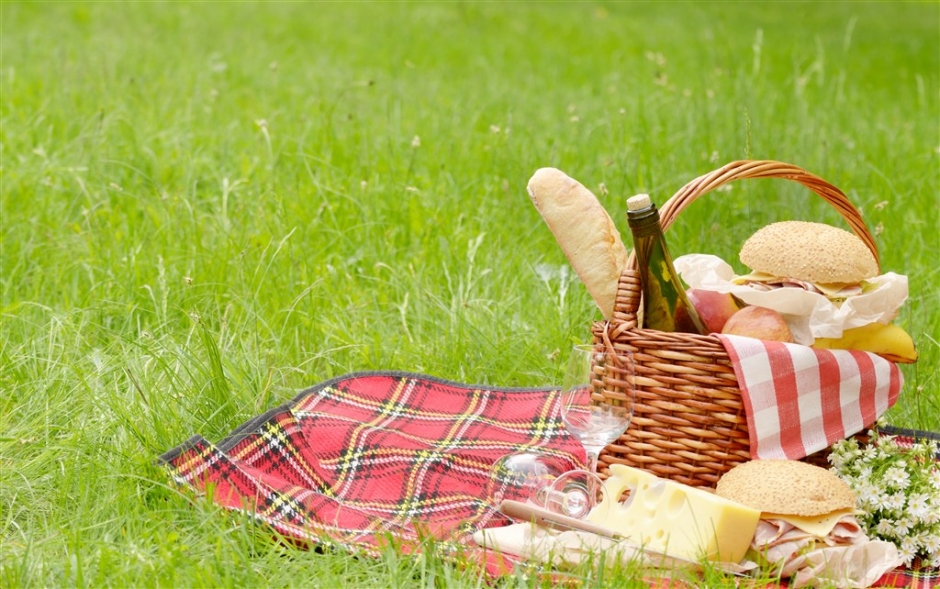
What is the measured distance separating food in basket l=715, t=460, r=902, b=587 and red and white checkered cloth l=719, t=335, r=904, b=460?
0.19 metres

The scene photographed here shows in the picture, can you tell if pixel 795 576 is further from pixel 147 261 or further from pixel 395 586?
pixel 147 261

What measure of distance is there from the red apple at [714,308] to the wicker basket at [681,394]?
24cm

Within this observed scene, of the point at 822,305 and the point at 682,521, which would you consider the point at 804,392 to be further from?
the point at 682,521

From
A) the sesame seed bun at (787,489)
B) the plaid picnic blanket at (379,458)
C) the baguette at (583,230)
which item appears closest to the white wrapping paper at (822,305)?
the baguette at (583,230)

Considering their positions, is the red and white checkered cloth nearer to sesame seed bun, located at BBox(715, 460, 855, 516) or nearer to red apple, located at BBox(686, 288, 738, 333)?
sesame seed bun, located at BBox(715, 460, 855, 516)

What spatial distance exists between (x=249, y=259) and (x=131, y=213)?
0.72m

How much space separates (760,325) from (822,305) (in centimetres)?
15

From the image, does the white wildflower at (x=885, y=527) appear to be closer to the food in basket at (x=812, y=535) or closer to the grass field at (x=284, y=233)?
the food in basket at (x=812, y=535)

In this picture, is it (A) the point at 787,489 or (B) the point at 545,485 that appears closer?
(A) the point at 787,489

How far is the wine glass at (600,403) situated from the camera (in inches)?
101

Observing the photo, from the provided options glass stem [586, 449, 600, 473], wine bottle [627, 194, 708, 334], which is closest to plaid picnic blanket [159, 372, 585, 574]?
glass stem [586, 449, 600, 473]

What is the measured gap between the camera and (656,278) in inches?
101

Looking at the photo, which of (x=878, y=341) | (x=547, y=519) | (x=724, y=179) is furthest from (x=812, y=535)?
(x=724, y=179)

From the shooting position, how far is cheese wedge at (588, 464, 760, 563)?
2209mm
